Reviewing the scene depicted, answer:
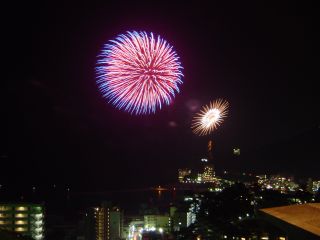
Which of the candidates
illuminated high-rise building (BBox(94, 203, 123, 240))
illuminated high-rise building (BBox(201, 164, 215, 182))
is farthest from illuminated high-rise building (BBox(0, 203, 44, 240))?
illuminated high-rise building (BBox(201, 164, 215, 182))

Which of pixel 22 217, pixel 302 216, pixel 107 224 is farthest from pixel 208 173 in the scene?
pixel 302 216

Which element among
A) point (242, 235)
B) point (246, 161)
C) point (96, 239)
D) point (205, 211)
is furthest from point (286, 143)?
point (242, 235)

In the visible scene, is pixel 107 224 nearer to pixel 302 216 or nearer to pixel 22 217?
pixel 22 217

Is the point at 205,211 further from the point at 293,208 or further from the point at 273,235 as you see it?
the point at 293,208

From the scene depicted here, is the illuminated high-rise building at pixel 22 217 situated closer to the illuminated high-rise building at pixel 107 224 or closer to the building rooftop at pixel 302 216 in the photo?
the illuminated high-rise building at pixel 107 224

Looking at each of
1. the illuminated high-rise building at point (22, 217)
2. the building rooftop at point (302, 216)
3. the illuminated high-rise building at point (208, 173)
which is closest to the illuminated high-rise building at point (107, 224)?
the illuminated high-rise building at point (22, 217)

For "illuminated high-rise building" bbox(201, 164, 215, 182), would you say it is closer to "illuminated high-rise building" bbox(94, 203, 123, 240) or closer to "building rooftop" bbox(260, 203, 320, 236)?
"illuminated high-rise building" bbox(94, 203, 123, 240)
